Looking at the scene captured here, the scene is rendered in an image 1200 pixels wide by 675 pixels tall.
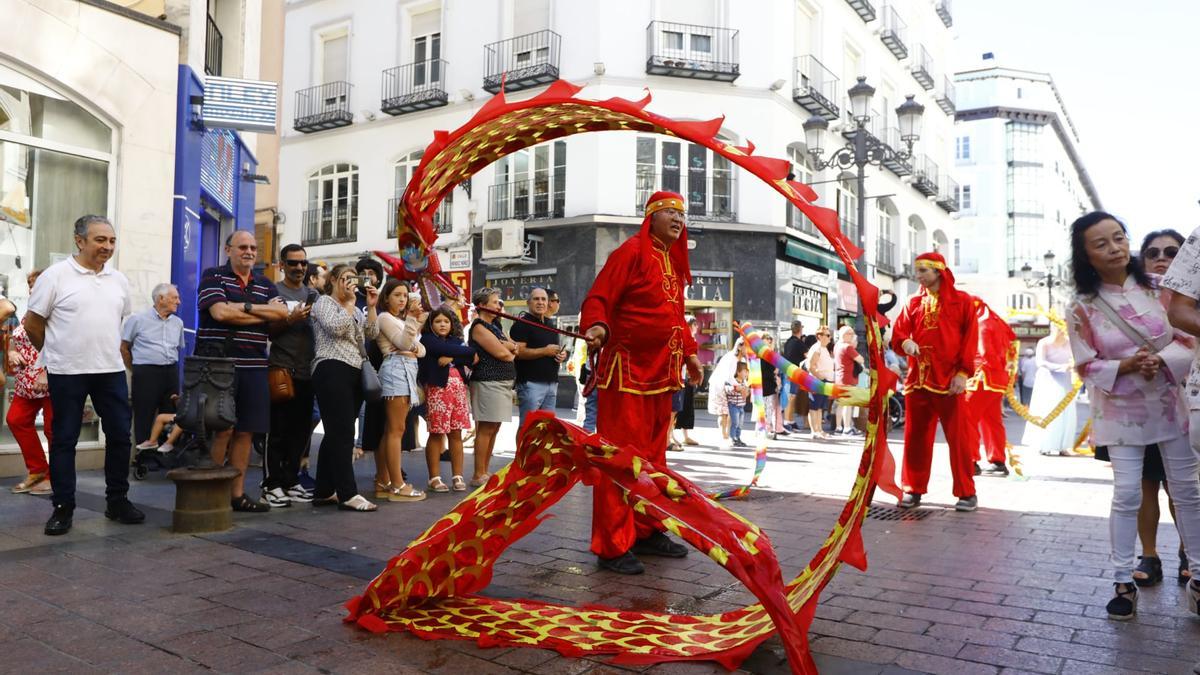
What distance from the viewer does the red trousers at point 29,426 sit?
6.87m

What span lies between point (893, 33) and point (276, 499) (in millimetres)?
27651

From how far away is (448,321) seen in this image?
24.7ft

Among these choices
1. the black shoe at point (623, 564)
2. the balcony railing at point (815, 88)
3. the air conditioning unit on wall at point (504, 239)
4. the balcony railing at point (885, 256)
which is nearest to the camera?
the black shoe at point (623, 564)

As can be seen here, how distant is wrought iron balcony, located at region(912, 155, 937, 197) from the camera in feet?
103


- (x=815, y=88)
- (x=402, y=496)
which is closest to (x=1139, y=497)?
(x=402, y=496)

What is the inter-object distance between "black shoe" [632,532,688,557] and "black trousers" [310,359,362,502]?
2420 mm

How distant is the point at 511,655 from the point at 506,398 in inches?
176

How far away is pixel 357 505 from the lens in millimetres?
6430

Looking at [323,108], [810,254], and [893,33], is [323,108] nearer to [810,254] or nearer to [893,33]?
[810,254]

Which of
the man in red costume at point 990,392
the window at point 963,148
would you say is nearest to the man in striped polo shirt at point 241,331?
the man in red costume at point 990,392

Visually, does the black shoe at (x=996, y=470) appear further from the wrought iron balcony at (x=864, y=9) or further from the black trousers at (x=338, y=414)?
the wrought iron balcony at (x=864, y=9)

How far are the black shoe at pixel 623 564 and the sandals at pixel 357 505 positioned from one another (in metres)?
2.37

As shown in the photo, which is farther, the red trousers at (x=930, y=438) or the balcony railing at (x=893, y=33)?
the balcony railing at (x=893, y=33)

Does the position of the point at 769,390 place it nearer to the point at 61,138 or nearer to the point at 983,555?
the point at 983,555
